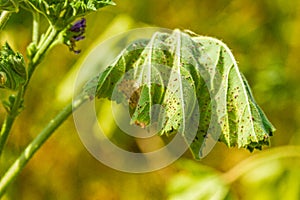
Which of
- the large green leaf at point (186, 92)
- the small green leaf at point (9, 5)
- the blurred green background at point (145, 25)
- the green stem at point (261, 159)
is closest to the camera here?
the small green leaf at point (9, 5)

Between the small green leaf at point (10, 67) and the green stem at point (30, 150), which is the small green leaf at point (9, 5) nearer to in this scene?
the small green leaf at point (10, 67)

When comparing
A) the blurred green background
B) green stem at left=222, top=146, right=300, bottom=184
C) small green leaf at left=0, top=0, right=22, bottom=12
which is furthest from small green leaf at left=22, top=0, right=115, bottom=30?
the blurred green background

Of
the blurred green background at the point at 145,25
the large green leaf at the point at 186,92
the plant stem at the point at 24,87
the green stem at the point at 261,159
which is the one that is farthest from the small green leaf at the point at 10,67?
the blurred green background at the point at 145,25

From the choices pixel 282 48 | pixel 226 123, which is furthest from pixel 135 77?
pixel 282 48

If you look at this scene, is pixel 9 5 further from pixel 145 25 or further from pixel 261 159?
pixel 145 25

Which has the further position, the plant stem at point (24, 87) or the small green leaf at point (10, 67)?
the plant stem at point (24, 87)

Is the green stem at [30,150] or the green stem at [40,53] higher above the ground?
the green stem at [40,53]
